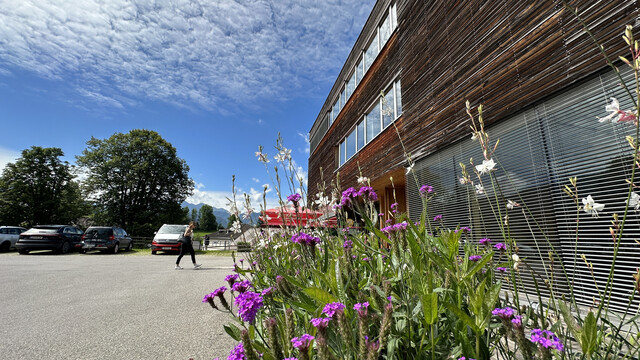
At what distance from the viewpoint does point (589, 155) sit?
3357 millimetres

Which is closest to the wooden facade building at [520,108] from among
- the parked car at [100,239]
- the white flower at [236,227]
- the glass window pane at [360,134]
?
the white flower at [236,227]

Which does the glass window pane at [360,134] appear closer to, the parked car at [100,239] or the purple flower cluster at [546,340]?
the purple flower cluster at [546,340]

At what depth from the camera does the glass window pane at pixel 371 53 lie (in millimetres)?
9879

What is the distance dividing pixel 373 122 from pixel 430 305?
8921mm

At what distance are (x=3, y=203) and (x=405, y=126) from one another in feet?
110

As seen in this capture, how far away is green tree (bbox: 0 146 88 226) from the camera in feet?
80.9

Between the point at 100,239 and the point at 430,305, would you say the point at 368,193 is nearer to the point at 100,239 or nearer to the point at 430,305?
the point at 430,305

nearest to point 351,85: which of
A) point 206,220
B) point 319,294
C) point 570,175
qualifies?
point 570,175

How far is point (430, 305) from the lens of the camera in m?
1.15

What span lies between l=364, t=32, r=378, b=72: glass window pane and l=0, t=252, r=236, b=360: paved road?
8633mm

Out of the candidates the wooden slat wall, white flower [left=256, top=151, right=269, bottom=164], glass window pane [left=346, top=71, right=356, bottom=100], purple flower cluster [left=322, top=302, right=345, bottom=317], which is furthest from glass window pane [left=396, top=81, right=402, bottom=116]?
purple flower cluster [left=322, top=302, right=345, bottom=317]

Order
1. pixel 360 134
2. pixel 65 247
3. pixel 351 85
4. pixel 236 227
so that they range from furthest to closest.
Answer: pixel 65 247 → pixel 351 85 → pixel 360 134 → pixel 236 227

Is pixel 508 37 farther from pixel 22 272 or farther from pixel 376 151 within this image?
pixel 22 272

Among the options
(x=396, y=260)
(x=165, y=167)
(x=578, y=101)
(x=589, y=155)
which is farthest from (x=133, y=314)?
(x=165, y=167)
